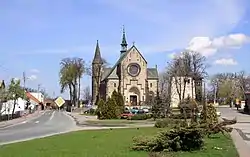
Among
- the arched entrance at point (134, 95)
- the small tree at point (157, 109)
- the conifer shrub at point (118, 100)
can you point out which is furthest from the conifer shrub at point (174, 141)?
the arched entrance at point (134, 95)

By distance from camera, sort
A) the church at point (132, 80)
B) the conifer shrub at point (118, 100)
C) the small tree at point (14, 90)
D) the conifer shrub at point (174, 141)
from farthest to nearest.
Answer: the church at point (132, 80) → the small tree at point (14, 90) → the conifer shrub at point (118, 100) → the conifer shrub at point (174, 141)

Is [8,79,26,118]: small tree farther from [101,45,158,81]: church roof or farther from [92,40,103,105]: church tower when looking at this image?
[92,40,103,105]: church tower

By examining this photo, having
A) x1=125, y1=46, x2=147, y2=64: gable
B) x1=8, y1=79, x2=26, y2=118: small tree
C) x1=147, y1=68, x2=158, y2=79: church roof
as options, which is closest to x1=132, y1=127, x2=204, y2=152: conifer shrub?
x1=8, y1=79, x2=26, y2=118: small tree

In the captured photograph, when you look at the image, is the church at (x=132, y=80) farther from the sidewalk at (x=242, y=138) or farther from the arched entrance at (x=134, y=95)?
the sidewalk at (x=242, y=138)

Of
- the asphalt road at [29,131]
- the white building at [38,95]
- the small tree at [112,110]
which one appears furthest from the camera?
the white building at [38,95]

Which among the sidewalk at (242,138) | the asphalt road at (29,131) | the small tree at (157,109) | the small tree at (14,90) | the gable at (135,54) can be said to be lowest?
the asphalt road at (29,131)

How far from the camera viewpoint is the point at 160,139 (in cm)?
1538

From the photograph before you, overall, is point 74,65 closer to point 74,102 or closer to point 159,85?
point 74,102

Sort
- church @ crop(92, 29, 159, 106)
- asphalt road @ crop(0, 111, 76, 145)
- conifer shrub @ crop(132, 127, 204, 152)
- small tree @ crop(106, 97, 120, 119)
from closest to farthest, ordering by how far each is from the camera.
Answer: conifer shrub @ crop(132, 127, 204, 152) → asphalt road @ crop(0, 111, 76, 145) → small tree @ crop(106, 97, 120, 119) → church @ crop(92, 29, 159, 106)

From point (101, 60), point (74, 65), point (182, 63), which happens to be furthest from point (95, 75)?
point (182, 63)

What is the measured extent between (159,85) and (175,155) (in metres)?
101

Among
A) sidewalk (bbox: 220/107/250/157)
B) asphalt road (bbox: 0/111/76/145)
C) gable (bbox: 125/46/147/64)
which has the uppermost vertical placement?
gable (bbox: 125/46/147/64)

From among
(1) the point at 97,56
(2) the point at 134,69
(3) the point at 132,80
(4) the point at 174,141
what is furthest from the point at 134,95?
(4) the point at 174,141

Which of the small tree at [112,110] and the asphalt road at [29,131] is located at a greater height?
the small tree at [112,110]
